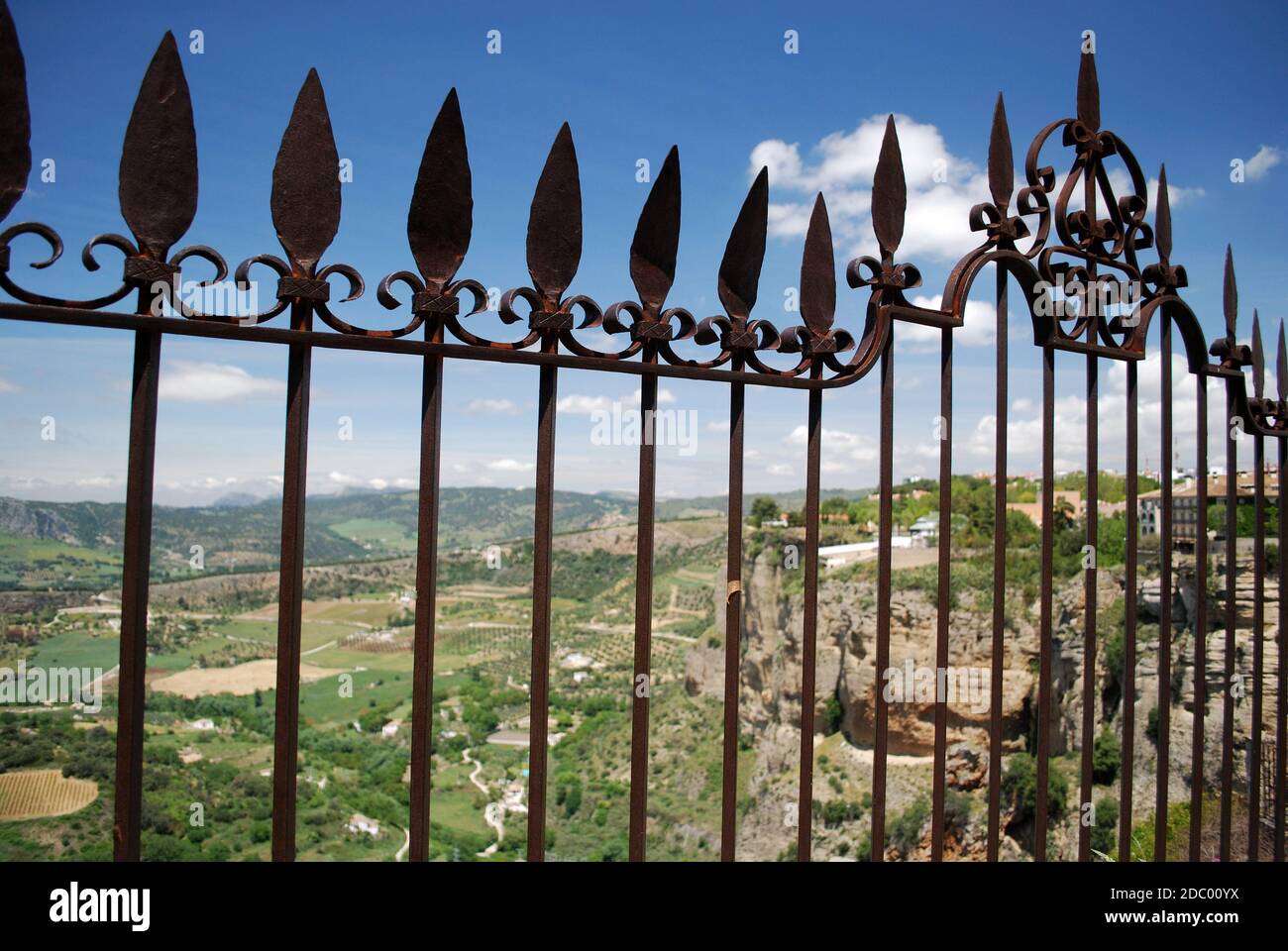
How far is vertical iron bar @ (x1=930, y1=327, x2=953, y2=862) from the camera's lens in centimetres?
217

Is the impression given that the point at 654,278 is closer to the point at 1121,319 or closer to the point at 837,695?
the point at 1121,319

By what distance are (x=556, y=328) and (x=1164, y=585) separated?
97.5 inches

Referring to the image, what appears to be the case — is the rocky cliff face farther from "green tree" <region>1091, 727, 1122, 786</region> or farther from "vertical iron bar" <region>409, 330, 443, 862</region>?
"vertical iron bar" <region>409, 330, 443, 862</region>

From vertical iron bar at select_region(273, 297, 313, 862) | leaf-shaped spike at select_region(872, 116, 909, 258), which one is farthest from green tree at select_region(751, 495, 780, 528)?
vertical iron bar at select_region(273, 297, 313, 862)

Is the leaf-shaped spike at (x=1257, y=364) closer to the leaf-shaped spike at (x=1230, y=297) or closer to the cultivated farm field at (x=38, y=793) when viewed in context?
the leaf-shaped spike at (x=1230, y=297)

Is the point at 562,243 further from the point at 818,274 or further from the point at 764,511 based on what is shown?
the point at 764,511

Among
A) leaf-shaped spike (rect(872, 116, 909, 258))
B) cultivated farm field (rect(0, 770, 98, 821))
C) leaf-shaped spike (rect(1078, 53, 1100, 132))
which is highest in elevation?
leaf-shaped spike (rect(1078, 53, 1100, 132))

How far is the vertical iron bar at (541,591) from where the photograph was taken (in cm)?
168

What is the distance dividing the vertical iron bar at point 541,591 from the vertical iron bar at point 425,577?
0.22 metres

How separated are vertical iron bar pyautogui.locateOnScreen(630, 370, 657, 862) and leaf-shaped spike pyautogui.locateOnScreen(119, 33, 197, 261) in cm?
102

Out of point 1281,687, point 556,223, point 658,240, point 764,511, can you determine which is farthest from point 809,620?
point 764,511

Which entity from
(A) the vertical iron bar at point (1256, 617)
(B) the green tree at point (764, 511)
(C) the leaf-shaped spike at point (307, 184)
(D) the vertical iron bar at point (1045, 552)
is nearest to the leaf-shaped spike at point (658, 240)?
(C) the leaf-shaped spike at point (307, 184)

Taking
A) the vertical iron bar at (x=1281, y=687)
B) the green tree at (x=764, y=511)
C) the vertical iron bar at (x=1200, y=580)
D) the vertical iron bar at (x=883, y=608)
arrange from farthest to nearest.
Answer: the green tree at (x=764, y=511), the vertical iron bar at (x=1281, y=687), the vertical iron bar at (x=1200, y=580), the vertical iron bar at (x=883, y=608)
